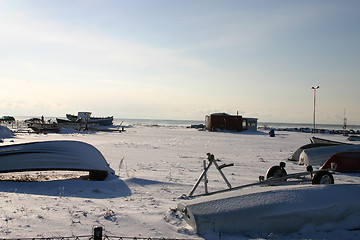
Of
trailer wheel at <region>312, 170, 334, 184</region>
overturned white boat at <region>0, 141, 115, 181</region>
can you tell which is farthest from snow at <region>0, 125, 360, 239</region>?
trailer wheel at <region>312, 170, 334, 184</region>

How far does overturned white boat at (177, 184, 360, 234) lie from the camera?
5168mm

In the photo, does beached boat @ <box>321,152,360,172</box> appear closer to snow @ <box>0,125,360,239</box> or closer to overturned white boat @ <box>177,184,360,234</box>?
snow @ <box>0,125,360,239</box>

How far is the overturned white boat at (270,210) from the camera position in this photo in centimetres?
517

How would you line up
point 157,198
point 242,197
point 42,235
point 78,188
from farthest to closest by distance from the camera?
1. point 78,188
2. point 157,198
3. point 242,197
4. point 42,235

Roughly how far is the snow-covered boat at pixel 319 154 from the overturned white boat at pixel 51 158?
9.53m

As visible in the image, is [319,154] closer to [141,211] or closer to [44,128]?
[141,211]

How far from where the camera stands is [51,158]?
902cm

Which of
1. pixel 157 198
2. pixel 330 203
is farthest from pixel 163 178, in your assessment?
pixel 330 203

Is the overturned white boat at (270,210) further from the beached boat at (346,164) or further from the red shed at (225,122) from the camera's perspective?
the red shed at (225,122)

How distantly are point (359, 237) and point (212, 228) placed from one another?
2377 mm

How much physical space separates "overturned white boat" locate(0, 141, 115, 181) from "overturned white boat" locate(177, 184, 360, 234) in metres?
4.41

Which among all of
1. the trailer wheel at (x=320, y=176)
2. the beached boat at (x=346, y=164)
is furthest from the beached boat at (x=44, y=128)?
the trailer wheel at (x=320, y=176)

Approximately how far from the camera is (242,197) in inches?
218

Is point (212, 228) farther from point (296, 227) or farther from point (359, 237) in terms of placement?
point (359, 237)
